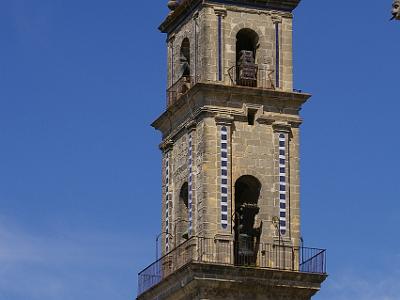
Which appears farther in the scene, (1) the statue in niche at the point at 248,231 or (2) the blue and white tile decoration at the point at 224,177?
(1) the statue in niche at the point at 248,231

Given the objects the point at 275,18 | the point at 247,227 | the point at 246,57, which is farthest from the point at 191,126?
the point at 275,18

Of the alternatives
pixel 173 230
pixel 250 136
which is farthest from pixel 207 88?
pixel 173 230

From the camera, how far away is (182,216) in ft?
135

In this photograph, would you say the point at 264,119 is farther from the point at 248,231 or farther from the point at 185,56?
the point at 185,56

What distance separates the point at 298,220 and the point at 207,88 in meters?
5.36

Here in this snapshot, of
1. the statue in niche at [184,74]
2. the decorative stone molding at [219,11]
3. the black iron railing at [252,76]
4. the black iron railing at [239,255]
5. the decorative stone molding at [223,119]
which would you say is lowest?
the black iron railing at [239,255]

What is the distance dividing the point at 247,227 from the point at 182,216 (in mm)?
2898

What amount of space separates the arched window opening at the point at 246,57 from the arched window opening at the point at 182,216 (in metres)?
4.12

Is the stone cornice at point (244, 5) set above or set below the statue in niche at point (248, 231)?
above

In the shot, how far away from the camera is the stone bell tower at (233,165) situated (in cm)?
3806

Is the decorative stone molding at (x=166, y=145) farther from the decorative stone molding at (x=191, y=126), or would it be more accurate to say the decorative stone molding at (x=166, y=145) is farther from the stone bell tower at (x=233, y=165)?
the decorative stone molding at (x=191, y=126)

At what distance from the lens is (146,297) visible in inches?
1599

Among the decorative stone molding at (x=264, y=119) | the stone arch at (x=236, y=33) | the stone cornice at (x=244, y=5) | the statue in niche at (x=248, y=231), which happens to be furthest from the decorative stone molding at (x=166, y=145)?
the stone cornice at (x=244, y=5)

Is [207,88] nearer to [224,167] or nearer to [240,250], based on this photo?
[224,167]
